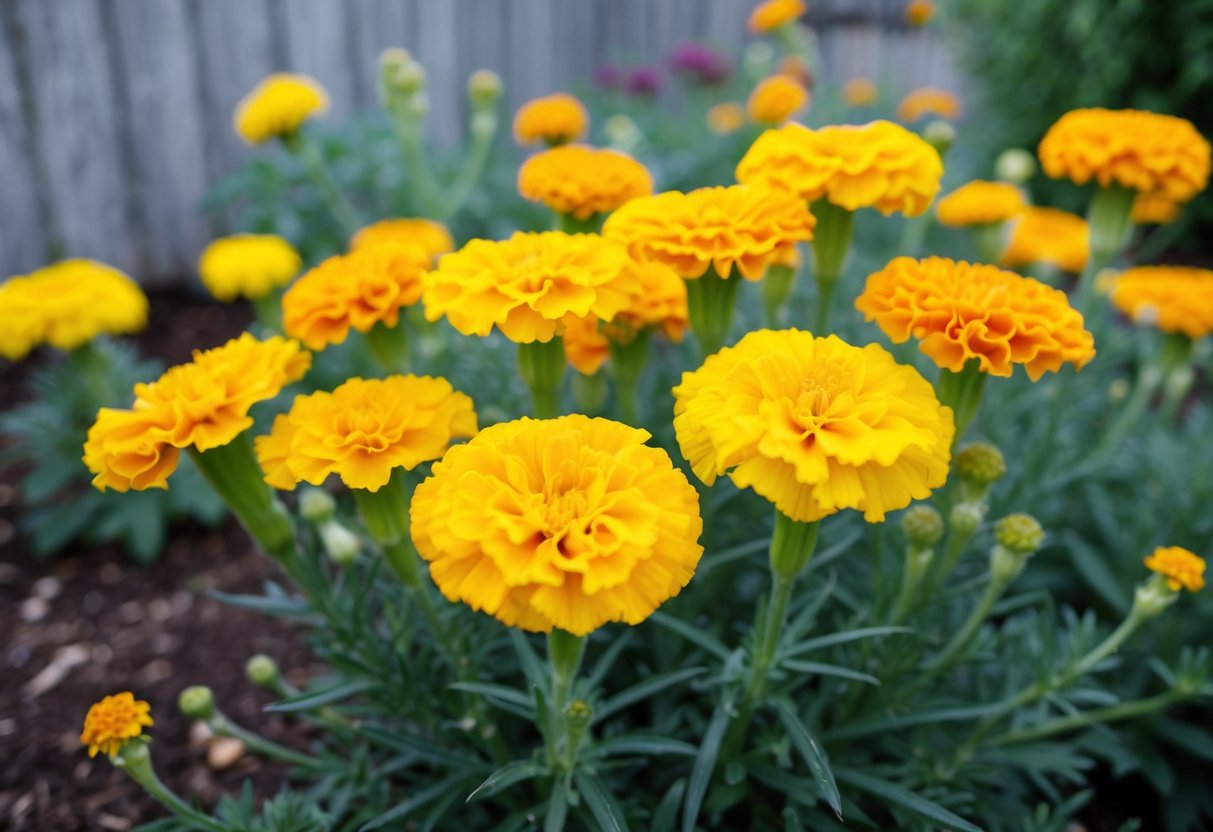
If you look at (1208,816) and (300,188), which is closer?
(1208,816)

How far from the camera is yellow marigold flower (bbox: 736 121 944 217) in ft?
4.19

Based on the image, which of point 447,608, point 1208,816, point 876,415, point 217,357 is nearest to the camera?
point 876,415

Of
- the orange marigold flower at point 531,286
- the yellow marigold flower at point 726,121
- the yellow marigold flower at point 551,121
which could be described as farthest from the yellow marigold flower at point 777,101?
the yellow marigold flower at point 726,121

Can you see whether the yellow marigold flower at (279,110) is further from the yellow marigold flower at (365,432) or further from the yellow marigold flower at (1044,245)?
the yellow marigold flower at (1044,245)

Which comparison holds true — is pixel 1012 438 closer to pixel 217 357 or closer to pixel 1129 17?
Answer: pixel 217 357

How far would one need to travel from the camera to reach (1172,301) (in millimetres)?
2164

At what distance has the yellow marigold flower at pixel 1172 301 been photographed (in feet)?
6.91

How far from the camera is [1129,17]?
4.98m

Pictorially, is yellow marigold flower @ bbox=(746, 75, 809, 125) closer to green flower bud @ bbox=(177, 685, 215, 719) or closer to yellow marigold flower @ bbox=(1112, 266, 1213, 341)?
yellow marigold flower @ bbox=(1112, 266, 1213, 341)

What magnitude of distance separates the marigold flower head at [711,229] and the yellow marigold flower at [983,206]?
4.11 ft

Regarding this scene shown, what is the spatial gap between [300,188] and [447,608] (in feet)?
10.7

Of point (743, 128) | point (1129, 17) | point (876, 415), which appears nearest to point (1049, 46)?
point (1129, 17)

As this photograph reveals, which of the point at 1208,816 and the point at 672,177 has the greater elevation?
the point at 672,177

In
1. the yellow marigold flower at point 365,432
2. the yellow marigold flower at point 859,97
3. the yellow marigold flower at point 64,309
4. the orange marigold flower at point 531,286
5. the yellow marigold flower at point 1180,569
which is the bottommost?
the yellow marigold flower at point 64,309
